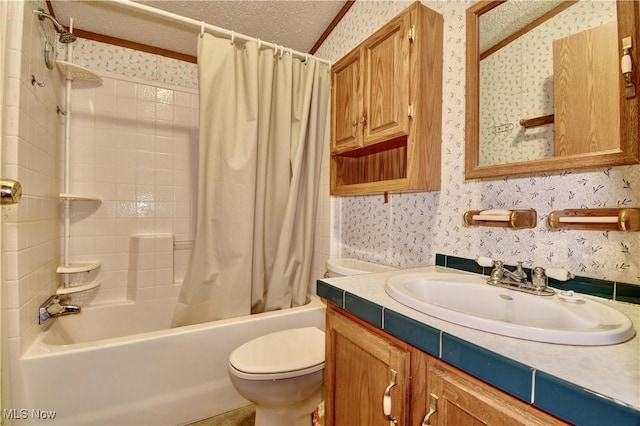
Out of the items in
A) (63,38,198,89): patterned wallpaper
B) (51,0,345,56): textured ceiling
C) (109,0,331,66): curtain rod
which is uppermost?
(51,0,345,56): textured ceiling

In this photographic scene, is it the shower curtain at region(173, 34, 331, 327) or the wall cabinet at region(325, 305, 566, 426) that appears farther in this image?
the shower curtain at region(173, 34, 331, 327)

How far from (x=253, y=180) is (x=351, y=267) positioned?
0.74 m

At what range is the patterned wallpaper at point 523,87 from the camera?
84 centimetres

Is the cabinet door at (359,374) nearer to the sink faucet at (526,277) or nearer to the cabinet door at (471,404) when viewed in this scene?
the cabinet door at (471,404)

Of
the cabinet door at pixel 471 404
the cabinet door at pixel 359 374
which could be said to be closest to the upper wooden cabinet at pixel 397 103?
the cabinet door at pixel 359 374

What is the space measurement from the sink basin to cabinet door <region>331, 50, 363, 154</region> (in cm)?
83

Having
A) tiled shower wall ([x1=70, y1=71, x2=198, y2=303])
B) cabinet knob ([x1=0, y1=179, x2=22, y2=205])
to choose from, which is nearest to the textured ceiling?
tiled shower wall ([x1=70, y1=71, x2=198, y2=303])

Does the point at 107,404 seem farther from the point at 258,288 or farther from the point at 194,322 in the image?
the point at 258,288

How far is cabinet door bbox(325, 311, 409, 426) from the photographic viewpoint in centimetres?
65

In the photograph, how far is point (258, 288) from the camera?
5.57ft

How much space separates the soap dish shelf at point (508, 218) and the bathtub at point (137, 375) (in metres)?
1.06

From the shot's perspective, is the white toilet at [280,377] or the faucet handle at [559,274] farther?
the white toilet at [280,377]

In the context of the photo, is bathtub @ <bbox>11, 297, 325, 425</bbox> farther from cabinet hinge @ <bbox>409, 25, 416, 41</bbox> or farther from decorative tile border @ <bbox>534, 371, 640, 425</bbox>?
cabinet hinge @ <bbox>409, 25, 416, 41</bbox>

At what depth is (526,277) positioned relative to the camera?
84 cm
